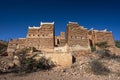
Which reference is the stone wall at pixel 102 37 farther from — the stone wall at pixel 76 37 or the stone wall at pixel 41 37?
the stone wall at pixel 41 37

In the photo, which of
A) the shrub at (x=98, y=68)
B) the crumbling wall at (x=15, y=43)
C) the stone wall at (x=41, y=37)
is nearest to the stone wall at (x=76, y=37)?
the stone wall at (x=41, y=37)

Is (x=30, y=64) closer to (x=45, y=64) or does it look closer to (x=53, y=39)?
(x=45, y=64)

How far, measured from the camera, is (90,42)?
28.3 metres

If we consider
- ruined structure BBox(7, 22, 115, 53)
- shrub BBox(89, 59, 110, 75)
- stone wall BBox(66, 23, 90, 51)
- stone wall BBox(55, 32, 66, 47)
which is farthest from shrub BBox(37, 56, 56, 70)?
stone wall BBox(55, 32, 66, 47)

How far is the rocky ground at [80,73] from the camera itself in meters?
17.3

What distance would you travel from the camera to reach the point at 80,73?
1898 centimetres

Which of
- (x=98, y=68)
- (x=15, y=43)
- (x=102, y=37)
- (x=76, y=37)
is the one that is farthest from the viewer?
(x=15, y=43)

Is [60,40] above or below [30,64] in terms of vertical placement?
above

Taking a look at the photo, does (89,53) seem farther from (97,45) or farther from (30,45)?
(30,45)

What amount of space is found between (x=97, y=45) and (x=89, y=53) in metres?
2.21

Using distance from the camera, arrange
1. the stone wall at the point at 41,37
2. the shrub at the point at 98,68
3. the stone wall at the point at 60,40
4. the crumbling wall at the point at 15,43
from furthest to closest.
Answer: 1. the stone wall at the point at 60,40
2. the crumbling wall at the point at 15,43
3. the stone wall at the point at 41,37
4. the shrub at the point at 98,68

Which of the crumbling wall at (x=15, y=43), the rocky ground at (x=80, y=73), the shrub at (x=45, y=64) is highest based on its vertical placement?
the crumbling wall at (x=15, y=43)

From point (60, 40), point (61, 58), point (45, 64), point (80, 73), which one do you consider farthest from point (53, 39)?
point (80, 73)

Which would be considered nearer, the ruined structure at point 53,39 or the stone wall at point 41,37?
the ruined structure at point 53,39
